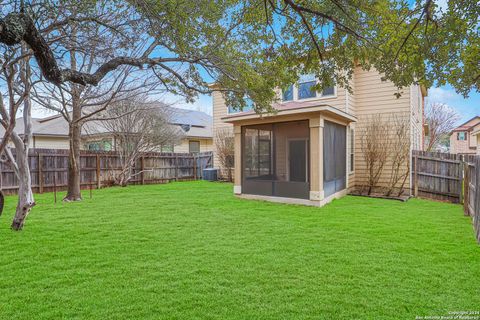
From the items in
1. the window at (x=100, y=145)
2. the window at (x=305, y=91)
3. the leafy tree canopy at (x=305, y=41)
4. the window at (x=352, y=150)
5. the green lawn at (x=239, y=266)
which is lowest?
the green lawn at (x=239, y=266)

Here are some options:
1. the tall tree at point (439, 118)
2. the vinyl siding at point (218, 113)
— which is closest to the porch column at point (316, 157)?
the vinyl siding at point (218, 113)

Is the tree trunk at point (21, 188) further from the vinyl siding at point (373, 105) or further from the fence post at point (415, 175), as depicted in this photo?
the fence post at point (415, 175)

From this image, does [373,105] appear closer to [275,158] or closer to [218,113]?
[275,158]

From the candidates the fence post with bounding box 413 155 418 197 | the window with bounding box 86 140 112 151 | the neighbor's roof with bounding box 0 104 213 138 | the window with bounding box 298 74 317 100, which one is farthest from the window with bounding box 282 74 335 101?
the window with bounding box 86 140 112 151

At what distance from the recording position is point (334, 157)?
9242 millimetres

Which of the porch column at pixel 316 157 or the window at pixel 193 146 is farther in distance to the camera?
the window at pixel 193 146

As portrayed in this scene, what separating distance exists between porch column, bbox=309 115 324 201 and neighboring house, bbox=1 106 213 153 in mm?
9677

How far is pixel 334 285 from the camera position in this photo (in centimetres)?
333

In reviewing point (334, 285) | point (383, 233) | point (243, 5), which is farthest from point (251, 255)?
point (243, 5)

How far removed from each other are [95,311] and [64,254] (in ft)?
6.52

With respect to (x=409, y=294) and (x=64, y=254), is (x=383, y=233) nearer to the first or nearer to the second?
(x=409, y=294)

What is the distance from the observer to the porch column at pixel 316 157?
8188 millimetres

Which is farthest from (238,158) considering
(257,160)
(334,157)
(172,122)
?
(172,122)

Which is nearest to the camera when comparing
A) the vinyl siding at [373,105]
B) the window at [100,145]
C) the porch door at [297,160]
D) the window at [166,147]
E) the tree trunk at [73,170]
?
the tree trunk at [73,170]
